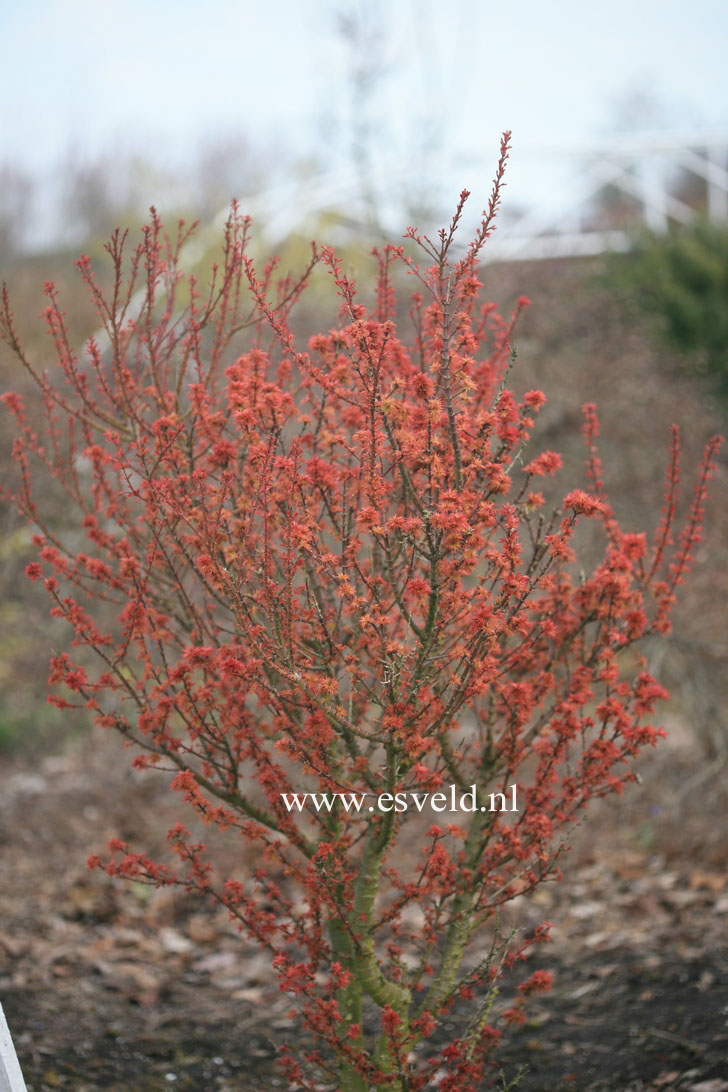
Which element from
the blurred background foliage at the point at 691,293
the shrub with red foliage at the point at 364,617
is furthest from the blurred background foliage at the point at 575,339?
the shrub with red foliage at the point at 364,617

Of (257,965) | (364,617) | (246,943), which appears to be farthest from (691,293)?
(364,617)

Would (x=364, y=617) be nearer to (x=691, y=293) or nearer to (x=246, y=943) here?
(x=246, y=943)

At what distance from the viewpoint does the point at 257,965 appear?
16.8ft

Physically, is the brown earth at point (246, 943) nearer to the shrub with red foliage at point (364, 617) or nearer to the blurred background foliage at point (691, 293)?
the shrub with red foliage at point (364, 617)

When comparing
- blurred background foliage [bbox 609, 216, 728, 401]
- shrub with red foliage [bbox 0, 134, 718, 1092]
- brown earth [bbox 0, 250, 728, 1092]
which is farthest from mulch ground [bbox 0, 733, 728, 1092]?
blurred background foliage [bbox 609, 216, 728, 401]

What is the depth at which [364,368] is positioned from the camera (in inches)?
105

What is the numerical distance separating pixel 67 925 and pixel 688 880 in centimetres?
330

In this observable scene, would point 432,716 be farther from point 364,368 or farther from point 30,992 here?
point 30,992

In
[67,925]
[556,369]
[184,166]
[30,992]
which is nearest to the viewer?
[30,992]

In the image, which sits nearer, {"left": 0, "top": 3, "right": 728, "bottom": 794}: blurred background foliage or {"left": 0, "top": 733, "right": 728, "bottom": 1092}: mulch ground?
{"left": 0, "top": 733, "right": 728, "bottom": 1092}: mulch ground

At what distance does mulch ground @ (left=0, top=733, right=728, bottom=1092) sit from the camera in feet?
12.2

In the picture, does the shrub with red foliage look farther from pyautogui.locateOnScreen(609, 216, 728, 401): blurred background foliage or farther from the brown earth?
pyautogui.locateOnScreen(609, 216, 728, 401): blurred background foliage

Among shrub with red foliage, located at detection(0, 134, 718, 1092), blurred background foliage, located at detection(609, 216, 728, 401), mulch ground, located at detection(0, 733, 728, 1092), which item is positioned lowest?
mulch ground, located at detection(0, 733, 728, 1092)

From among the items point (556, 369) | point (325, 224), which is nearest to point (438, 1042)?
point (556, 369)
